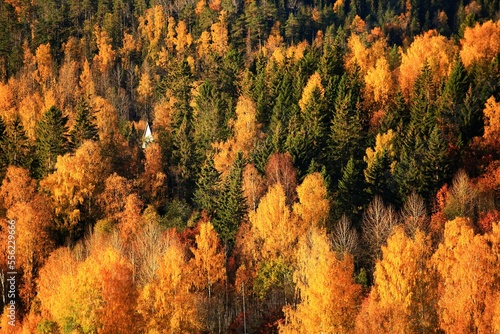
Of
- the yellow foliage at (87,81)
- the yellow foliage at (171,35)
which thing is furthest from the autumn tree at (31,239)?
the yellow foliage at (171,35)

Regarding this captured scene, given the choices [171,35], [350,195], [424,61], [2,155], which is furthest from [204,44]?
[350,195]

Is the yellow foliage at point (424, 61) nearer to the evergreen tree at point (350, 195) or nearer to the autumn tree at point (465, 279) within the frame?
the evergreen tree at point (350, 195)

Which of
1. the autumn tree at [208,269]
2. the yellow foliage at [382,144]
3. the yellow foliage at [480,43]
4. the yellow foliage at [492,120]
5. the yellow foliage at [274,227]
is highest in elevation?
the yellow foliage at [480,43]

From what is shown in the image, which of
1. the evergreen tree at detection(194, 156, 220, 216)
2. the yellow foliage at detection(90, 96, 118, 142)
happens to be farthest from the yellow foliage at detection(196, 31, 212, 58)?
the evergreen tree at detection(194, 156, 220, 216)

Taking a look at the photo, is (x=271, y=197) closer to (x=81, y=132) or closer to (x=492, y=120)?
(x=492, y=120)

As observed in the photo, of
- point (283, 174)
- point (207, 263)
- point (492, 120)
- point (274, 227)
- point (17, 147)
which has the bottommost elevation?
point (207, 263)

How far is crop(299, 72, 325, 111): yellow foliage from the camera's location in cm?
6861

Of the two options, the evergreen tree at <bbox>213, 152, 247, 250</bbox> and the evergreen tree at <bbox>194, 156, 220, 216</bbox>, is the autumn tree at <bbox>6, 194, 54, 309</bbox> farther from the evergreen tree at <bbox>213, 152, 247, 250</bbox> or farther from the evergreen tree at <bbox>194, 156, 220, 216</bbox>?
the evergreen tree at <bbox>213, 152, 247, 250</bbox>

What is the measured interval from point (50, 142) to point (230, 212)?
2143 cm

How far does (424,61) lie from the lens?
73.6 meters

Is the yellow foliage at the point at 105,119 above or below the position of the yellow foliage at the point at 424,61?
below

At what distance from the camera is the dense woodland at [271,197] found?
3756 centimetres

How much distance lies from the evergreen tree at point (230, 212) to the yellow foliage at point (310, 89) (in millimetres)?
17198

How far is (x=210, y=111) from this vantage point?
70.7 m
